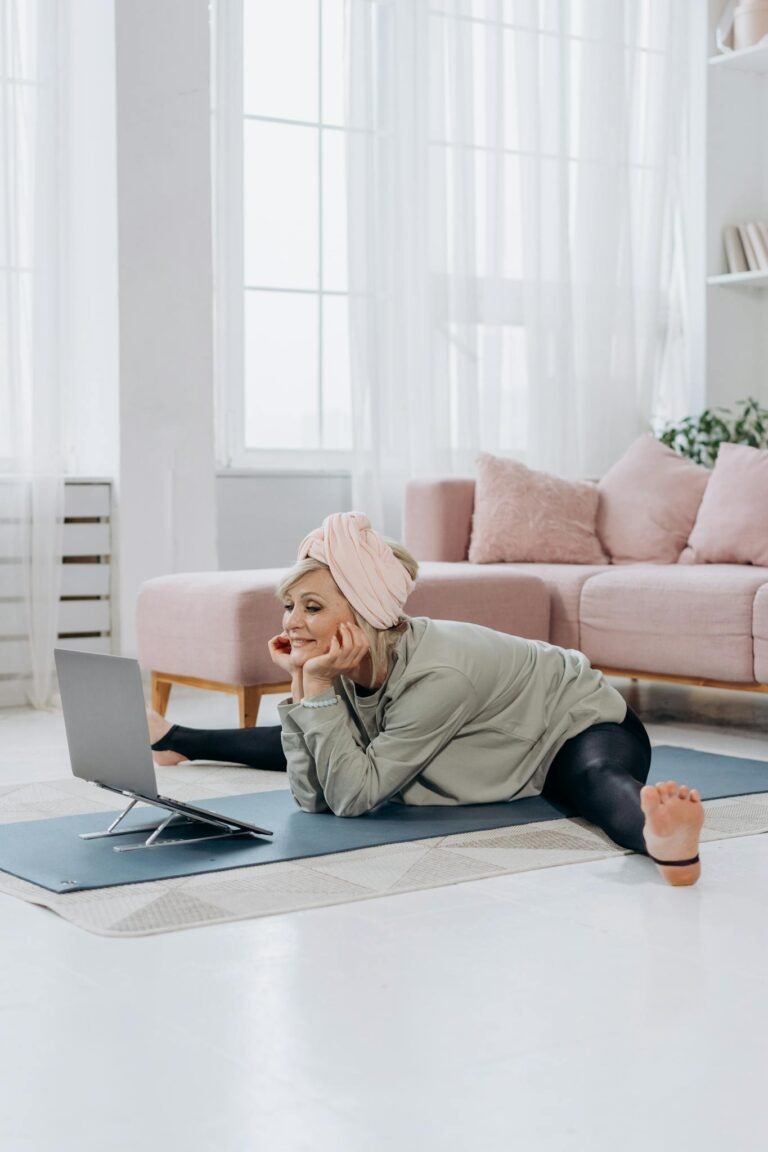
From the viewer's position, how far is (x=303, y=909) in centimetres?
231

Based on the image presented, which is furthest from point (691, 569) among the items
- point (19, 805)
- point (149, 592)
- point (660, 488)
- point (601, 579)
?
point (19, 805)

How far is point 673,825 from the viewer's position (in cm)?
240

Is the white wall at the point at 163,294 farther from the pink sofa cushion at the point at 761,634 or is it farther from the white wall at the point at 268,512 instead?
the pink sofa cushion at the point at 761,634

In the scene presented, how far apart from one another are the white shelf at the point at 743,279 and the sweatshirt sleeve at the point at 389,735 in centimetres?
402

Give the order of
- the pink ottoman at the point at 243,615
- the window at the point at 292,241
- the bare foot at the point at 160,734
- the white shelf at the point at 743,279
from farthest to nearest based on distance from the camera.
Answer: the white shelf at the point at 743,279, the window at the point at 292,241, the pink ottoman at the point at 243,615, the bare foot at the point at 160,734

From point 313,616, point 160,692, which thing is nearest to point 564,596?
point 160,692

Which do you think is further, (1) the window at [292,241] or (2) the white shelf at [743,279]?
(2) the white shelf at [743,279]

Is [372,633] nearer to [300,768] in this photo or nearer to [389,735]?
[389,735]

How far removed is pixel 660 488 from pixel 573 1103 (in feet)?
12.3

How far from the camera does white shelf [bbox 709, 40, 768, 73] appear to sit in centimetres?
623

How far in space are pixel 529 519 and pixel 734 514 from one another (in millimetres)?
683

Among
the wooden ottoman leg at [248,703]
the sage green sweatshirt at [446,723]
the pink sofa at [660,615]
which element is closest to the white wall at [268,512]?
the pink sofa at [660,615]

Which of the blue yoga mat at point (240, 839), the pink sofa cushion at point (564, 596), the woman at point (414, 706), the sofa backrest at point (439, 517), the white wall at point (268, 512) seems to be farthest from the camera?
the white wall at point (268, 512)

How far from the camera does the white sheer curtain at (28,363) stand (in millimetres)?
4867
